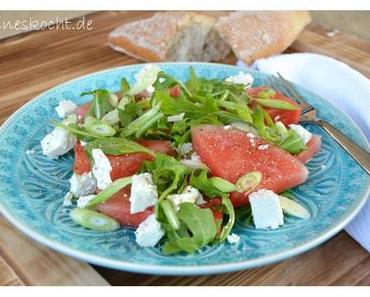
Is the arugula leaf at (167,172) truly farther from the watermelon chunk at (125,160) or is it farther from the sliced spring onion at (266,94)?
the sliced spring onion at (266,94)

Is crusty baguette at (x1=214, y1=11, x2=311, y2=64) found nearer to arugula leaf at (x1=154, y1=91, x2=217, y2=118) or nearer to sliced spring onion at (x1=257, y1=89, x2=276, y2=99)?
sliced spring onion at (x1=257, y1=89, x2=276, y2=99)

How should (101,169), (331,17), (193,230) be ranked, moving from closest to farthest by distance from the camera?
(193,230)
(101,169)
(331,17)

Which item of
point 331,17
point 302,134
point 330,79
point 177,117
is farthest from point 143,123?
point 331,17

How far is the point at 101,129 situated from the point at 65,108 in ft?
0.58

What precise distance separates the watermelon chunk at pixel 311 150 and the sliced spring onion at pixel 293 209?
0.40 ft

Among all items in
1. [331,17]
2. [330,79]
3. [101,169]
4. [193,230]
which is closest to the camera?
[193,230]

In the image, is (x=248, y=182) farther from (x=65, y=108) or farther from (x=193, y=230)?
(x=65, y=108)

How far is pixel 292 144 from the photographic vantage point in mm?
928

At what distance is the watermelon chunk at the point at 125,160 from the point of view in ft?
2.83

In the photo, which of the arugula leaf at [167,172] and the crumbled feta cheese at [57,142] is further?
the crumbled feta cheese at [57,142]

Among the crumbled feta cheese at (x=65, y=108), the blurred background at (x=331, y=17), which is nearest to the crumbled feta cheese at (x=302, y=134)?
the crumbled feta cheese at (x=65, y=108)

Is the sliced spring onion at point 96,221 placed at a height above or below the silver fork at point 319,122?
below
